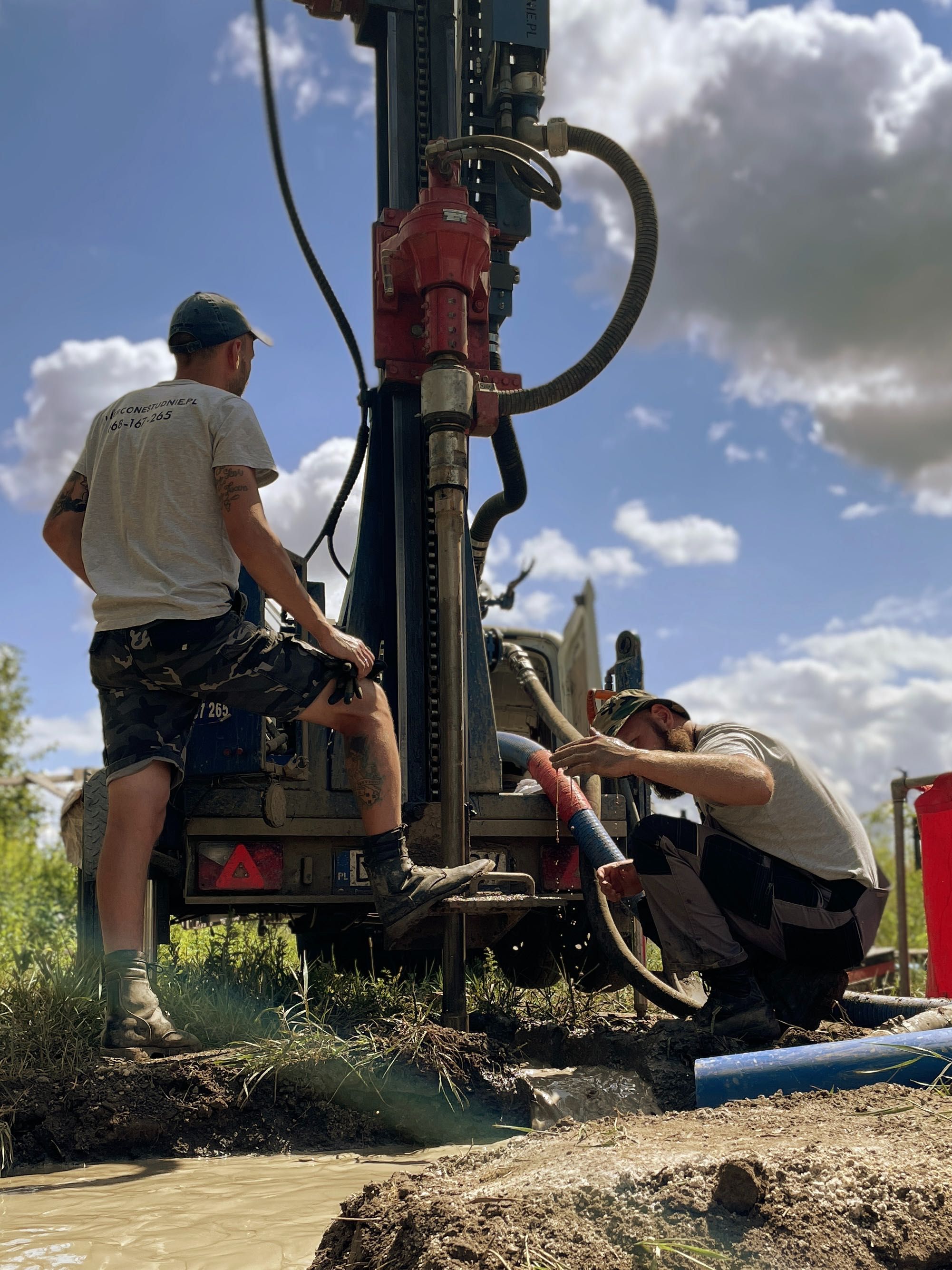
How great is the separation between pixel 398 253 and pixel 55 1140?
114 inches

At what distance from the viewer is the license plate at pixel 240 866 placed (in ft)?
12.2

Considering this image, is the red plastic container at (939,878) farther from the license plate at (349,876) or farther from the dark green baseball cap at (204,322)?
the dark green baseball cap at (204,322)

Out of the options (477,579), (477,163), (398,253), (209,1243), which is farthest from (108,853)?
(477,163)

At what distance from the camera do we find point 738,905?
3596 millimetres

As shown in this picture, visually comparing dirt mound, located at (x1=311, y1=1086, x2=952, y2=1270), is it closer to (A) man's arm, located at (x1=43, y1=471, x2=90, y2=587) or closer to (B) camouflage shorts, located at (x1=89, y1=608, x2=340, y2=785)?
(B) camouflage shorts, located at (x1=89, y1=608, x2=340, y2=785)

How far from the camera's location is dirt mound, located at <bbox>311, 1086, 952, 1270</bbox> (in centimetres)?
165

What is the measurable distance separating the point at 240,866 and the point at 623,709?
1.34 m

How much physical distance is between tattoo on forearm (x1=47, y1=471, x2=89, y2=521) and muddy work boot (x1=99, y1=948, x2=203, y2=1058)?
129 cm

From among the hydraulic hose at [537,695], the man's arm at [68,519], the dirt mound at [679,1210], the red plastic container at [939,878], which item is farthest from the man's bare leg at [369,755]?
the red plastic container at [939,878]

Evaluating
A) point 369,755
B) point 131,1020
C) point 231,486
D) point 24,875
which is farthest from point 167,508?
Answer: point 24,875

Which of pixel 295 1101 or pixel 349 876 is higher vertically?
pixel 349 876

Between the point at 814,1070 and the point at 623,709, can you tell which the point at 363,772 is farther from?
the point at 814,1070

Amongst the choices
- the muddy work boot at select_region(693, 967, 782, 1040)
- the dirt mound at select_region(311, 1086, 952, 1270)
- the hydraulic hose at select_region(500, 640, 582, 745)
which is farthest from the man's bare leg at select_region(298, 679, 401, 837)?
the dirt mound at select_region(311, 1086, 952, 1270)

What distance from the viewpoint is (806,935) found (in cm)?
359
